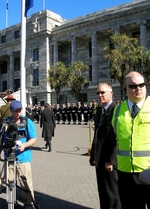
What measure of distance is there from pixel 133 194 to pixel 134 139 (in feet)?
1.91

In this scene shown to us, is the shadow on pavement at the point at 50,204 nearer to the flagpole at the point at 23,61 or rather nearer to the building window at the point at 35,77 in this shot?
the flagpole at the point at 23,61

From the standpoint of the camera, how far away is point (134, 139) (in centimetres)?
251

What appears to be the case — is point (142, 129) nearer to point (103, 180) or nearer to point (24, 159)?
point (103, 180)


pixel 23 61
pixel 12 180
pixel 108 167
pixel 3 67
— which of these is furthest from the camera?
pixel 3 67

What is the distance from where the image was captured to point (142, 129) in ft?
8.18

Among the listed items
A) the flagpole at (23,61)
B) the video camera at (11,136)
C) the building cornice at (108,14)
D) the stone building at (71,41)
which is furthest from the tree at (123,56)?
the video camera at (11,136)

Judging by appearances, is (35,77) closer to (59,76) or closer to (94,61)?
(94,61)

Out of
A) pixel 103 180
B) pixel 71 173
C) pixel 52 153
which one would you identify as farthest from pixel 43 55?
pixel 103 180

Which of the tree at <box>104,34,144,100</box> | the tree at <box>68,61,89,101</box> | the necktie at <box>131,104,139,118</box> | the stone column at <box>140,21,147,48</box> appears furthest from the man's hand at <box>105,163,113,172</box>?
the stone column at <box>140,21,147,48</box>

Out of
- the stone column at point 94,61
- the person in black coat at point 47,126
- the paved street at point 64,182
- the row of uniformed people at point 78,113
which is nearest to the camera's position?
the paved street at point 64,182

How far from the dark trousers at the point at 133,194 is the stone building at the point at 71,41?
33.0m

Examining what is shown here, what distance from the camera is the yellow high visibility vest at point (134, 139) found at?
8.12 feet

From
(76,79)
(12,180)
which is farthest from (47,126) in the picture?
(76,79)

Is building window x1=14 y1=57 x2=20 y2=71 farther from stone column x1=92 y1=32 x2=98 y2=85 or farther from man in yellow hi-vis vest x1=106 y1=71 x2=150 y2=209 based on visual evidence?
man in yellow hi-vis vest x1=106 y1=71 x2=150 y2=209
